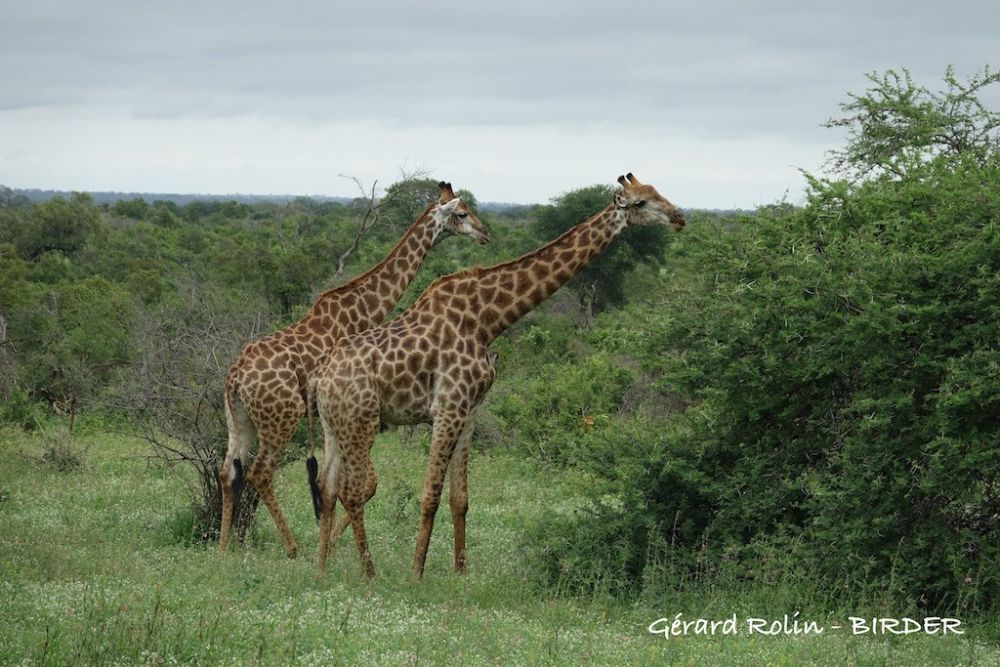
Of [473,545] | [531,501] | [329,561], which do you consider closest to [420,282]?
[531,501]

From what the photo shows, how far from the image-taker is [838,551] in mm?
8984

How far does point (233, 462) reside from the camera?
425 inches

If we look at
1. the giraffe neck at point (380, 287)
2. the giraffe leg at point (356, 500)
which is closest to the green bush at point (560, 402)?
the giraffe neck at point (380, 287)

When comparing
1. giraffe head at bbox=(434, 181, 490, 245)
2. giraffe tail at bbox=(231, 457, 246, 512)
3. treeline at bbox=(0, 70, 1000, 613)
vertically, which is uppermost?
giraffe head at bbox=(434, 181, 490, 245)

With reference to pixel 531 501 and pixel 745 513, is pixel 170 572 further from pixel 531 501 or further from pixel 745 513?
pixel 531 501

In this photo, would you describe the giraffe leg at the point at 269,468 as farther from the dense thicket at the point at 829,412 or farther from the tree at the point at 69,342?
the tree at the point at 69,342

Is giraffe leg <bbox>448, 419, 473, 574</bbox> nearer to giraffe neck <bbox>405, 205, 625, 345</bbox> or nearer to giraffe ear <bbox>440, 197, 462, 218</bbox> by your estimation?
giraffe neck <bbox>405, 205, 625, 345</bbox>

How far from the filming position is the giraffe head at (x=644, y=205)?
10008 millimetres

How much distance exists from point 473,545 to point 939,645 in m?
4.94

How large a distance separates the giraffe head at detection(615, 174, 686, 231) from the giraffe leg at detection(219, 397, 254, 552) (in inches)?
142

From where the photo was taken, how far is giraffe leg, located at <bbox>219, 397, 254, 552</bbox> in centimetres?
1064

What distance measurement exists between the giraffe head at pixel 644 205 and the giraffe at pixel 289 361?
1499 millimetres

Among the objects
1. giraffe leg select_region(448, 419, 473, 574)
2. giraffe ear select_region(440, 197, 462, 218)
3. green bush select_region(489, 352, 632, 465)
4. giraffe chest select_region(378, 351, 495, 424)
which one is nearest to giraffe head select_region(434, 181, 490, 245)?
giraffe ear select_region(440, 197, 462, 218)

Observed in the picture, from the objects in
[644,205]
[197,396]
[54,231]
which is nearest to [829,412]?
[644,205]
